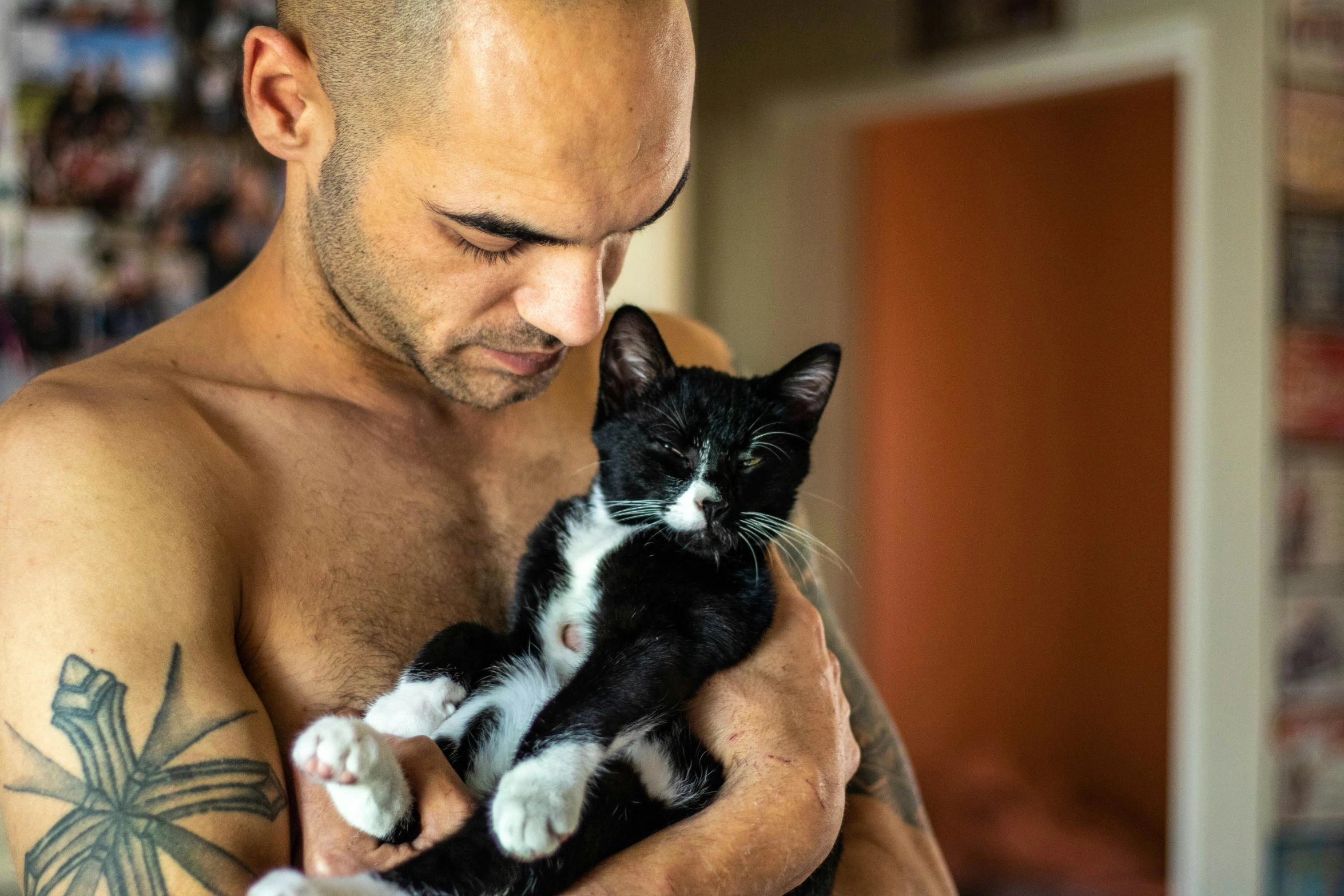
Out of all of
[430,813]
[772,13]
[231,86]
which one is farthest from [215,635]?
[772,13]

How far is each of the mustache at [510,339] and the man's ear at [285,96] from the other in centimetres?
22

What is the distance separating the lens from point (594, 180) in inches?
37.9

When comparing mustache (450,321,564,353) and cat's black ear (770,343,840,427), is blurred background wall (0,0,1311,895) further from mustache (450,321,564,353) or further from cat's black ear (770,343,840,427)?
mustache (450,321,564,353)

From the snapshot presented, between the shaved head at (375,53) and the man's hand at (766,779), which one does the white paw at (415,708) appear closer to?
the man's hand at (766,779)

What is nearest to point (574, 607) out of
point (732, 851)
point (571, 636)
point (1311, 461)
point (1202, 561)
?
point (571, 636)

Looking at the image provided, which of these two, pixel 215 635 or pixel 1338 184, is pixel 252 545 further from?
pixel 1338 184

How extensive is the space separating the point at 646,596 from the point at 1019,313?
4.10 metres

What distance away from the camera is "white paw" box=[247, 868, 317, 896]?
782 mm

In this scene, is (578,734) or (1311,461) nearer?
(578,734)

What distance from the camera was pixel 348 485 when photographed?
1.10 metres

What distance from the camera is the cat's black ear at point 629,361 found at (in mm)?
1195

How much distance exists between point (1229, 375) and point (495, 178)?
2.72 meters

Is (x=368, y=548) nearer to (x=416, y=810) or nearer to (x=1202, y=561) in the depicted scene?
(x=416, y=810)

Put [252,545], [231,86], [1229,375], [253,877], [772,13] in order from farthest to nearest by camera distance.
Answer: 1. [772,13]
2. [1229,375]
3. [231,86]
4. [252,545]
5. [253,877]
